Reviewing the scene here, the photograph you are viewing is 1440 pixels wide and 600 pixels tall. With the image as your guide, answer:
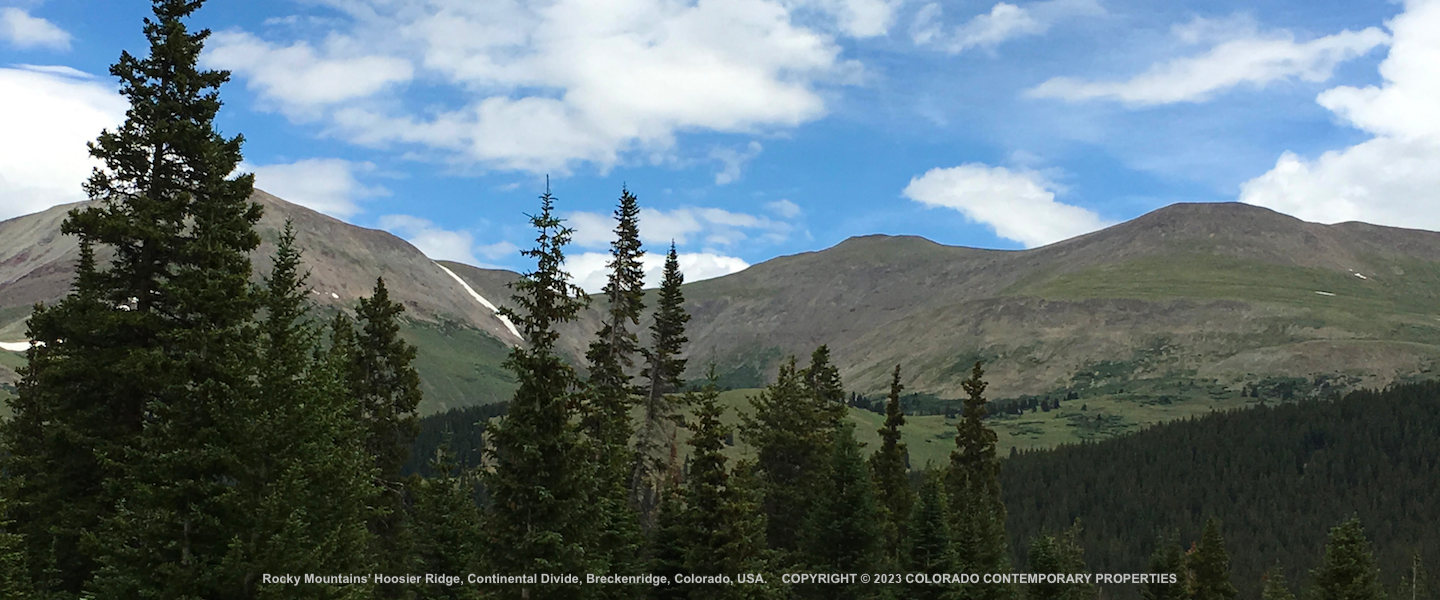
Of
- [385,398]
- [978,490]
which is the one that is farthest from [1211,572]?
[385,398]

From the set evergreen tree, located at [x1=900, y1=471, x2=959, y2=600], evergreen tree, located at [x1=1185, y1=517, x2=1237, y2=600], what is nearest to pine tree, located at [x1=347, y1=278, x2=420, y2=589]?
evergreen tree, located at [x1=900, y1=471, x2=959, y2=600]

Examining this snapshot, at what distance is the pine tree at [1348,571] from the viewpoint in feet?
176

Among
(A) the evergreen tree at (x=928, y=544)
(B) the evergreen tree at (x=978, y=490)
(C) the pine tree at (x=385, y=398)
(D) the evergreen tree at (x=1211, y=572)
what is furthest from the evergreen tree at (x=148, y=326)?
(D) the evergreen tree at (x=1211, y=572)

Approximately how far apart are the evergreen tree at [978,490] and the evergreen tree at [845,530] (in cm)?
879

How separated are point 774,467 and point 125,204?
31.5m

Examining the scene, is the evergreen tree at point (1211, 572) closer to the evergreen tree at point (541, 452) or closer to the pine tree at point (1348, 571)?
the pine tree at point (1348, 571)

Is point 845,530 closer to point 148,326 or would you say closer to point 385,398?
point 385,398

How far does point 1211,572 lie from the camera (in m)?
74.8

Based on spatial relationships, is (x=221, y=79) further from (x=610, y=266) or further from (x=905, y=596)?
(x=905, y=596)

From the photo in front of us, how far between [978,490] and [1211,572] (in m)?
27.5

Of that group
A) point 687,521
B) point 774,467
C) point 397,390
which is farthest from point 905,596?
point 397,390

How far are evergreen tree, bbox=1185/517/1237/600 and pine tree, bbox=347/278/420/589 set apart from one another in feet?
196

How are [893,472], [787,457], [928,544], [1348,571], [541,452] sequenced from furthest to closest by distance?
[893,472] < [1348,571] < [787,457] < [928,544] < [541,452]

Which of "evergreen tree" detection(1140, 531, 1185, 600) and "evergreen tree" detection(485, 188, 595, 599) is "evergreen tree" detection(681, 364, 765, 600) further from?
"evergreen tree" detection(1140, 531, 1185, 600)
